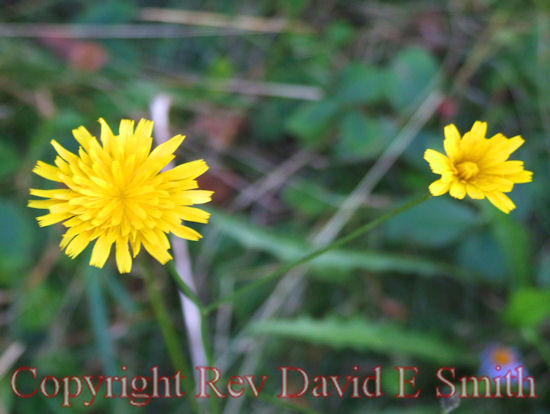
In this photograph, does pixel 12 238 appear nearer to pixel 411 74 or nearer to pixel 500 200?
pixel 500 200

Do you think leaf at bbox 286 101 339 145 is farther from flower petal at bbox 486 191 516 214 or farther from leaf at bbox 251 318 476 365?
flower petal at bbox 486 191 516 214

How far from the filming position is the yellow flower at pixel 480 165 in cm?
97

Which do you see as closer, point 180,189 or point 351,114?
point 180,189

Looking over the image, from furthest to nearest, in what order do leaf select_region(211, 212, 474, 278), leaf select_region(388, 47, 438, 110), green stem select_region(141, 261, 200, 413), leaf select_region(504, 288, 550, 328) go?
leaf select_region(388, 47, 438, 110), leaf select_region(211, 212, 474, 278), leaf select_region(504, 288, 550, 328), green stem select_region(141, 261, 200, 413)

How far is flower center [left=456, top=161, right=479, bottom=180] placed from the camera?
3.24ft

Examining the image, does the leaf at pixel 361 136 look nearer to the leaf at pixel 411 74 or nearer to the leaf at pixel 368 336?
the leaf at pixel 411 74

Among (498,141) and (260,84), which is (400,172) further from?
(498,141)

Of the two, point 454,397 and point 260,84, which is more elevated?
point 260,84

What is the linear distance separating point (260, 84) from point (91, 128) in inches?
33.1

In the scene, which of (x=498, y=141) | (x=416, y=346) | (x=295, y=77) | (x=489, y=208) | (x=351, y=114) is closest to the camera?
(x=498, y=141)

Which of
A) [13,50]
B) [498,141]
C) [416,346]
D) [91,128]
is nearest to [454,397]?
[498,141]

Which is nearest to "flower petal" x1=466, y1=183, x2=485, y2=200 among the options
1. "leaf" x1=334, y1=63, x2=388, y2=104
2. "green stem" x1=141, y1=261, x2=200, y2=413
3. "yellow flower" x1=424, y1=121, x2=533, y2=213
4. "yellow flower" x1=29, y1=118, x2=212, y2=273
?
"yellow flower" x1=424, y1=121, x2=533, y2=213

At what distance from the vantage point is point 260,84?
2.31 meters

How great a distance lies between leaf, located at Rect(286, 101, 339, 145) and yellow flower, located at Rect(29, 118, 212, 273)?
1.16m
